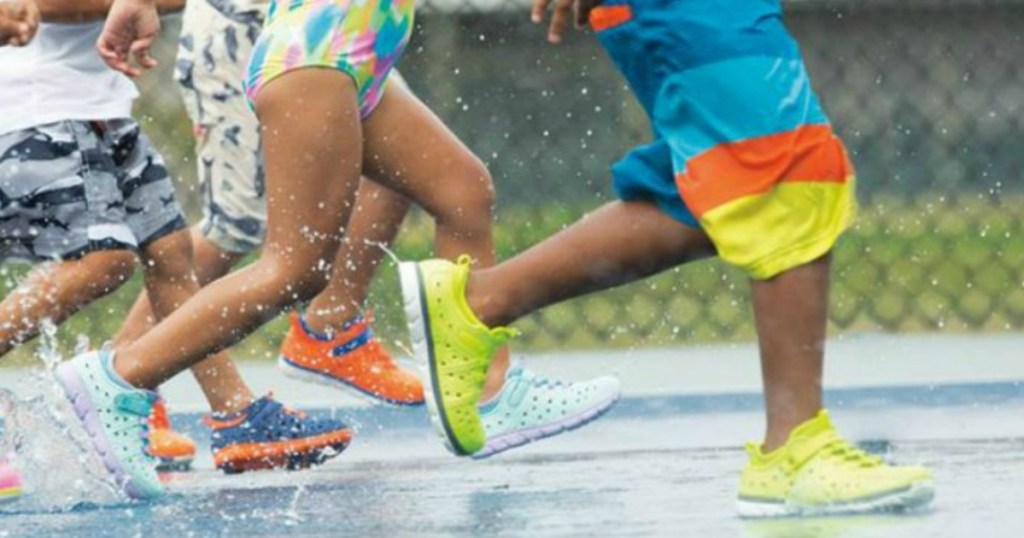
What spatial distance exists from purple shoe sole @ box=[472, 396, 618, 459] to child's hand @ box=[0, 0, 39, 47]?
113cm

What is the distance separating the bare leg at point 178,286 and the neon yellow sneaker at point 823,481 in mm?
1368

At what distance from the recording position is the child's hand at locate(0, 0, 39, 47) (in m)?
3.96

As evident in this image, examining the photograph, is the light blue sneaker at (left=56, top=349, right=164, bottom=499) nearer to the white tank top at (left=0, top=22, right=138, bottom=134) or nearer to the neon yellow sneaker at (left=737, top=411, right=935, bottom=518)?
the white tank top at (left=0, top=22, right=138, bottom=134)

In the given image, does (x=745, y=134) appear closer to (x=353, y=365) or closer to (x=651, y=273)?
(x=651, y=273)

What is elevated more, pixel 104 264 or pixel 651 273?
pixel 651 273

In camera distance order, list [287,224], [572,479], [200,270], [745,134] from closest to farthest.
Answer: [745,134] < [287,224] < [572,479] < [200,270]

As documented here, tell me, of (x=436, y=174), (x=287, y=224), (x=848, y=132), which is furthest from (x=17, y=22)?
(x=848, y=132)

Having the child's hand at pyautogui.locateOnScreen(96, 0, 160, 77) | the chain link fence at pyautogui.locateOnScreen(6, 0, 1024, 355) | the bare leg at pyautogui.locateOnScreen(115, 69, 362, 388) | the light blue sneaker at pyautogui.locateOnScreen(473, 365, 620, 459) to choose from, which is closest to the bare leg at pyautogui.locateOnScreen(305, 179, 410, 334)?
the light blue sneaker at pyautogui.locateOnScreen(473, 365, 620, 459)

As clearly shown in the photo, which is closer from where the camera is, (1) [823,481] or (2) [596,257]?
(1) [823,481]

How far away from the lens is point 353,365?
523 centimetres

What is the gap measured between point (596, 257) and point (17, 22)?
83 cm

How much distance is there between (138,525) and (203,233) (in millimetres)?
1393

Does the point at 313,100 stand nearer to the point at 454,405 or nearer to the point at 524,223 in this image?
the point at 454,405

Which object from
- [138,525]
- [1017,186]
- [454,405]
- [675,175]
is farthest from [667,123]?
[1017,186]
